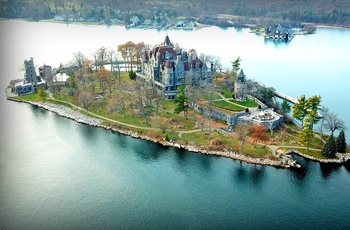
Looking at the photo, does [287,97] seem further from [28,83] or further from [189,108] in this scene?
[28,83]

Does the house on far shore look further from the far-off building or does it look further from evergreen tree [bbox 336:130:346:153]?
evergreen tree [bbox 336:130:346:153]

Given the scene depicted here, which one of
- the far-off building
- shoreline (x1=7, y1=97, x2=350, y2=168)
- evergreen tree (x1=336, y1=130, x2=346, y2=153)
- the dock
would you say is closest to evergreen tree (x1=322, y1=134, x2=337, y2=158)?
shoreline (x1=7, y1=97, x2=350, y2=168)

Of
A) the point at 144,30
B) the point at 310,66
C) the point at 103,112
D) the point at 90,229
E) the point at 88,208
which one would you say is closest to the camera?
the point at 90,229

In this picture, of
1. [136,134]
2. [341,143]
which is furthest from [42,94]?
[341,143]

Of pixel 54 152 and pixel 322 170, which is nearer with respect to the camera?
pixel 322 170

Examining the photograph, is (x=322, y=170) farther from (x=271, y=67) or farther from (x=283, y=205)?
(x=271, y=67)

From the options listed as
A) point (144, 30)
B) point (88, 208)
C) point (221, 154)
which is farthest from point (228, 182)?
point (144, 30)

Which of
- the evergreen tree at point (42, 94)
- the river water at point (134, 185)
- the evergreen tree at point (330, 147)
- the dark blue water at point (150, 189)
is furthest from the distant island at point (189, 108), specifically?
the dark blue water at point (150, 189)
